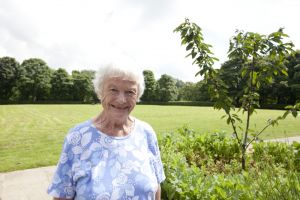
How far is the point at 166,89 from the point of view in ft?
236

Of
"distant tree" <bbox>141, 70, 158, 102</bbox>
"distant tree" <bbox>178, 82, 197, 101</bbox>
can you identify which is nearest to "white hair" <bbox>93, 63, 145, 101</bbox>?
"distant tree" <bbox>141, 70, 158, 102</bbox>

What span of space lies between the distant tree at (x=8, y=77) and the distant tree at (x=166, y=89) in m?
34.0

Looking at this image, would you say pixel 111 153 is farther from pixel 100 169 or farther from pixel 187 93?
pixel 187 93

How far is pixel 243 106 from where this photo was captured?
5.45m

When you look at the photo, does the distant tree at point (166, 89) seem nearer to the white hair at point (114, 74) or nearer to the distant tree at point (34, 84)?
the distant tree at point (34, 84)

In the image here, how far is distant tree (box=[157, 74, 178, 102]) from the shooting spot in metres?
71.8

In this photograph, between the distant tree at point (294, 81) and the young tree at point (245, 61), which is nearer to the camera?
the young tree at point (245, 61)

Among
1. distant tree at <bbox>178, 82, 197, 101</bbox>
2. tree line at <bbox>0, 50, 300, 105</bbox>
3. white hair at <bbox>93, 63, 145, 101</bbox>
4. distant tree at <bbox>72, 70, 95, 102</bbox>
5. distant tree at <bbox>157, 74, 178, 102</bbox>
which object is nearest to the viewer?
white hair at <bbox>93, 63, 145, 101</bbox>

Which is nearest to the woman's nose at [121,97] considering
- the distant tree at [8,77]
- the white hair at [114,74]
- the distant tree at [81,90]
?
the white hair at [114,74]

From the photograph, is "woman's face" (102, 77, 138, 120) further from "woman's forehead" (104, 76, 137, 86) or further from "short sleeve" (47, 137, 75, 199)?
"short sleeve" (47, 137, 75, 199)

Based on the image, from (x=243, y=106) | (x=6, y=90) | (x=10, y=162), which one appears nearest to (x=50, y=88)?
(x=6, y=90)

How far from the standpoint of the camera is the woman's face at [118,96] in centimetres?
244

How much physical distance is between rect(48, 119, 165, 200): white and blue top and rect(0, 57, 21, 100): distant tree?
6343 centimetres

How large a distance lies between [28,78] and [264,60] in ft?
207
